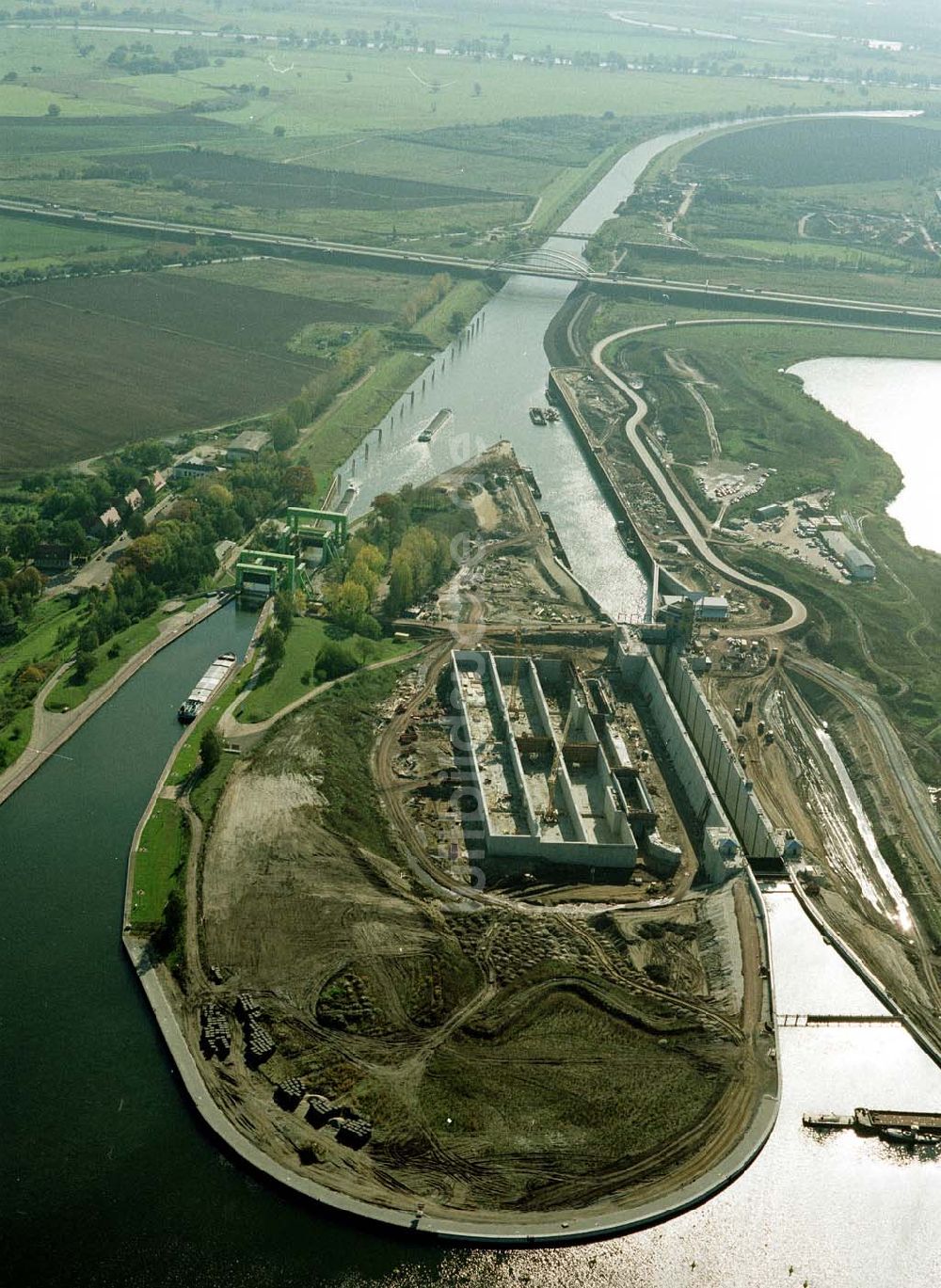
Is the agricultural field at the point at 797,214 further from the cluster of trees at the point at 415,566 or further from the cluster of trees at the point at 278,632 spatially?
the cluster of trees at the point at 278,632

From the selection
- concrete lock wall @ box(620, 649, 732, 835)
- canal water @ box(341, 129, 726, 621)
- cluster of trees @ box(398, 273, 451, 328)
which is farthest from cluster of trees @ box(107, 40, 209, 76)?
concrete lock wall @ box(620, 649, 732, 835)

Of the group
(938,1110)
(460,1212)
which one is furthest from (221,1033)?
(938,1110)

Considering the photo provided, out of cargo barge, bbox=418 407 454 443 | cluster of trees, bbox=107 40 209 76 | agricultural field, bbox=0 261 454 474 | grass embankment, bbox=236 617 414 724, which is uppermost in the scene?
cluster of trees, bbox=107 40 209 76

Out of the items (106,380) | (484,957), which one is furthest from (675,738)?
(106,380)

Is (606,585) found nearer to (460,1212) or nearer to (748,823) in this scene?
(748,823)

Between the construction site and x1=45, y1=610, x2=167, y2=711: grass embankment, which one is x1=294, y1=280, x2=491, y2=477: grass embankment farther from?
the construction site
